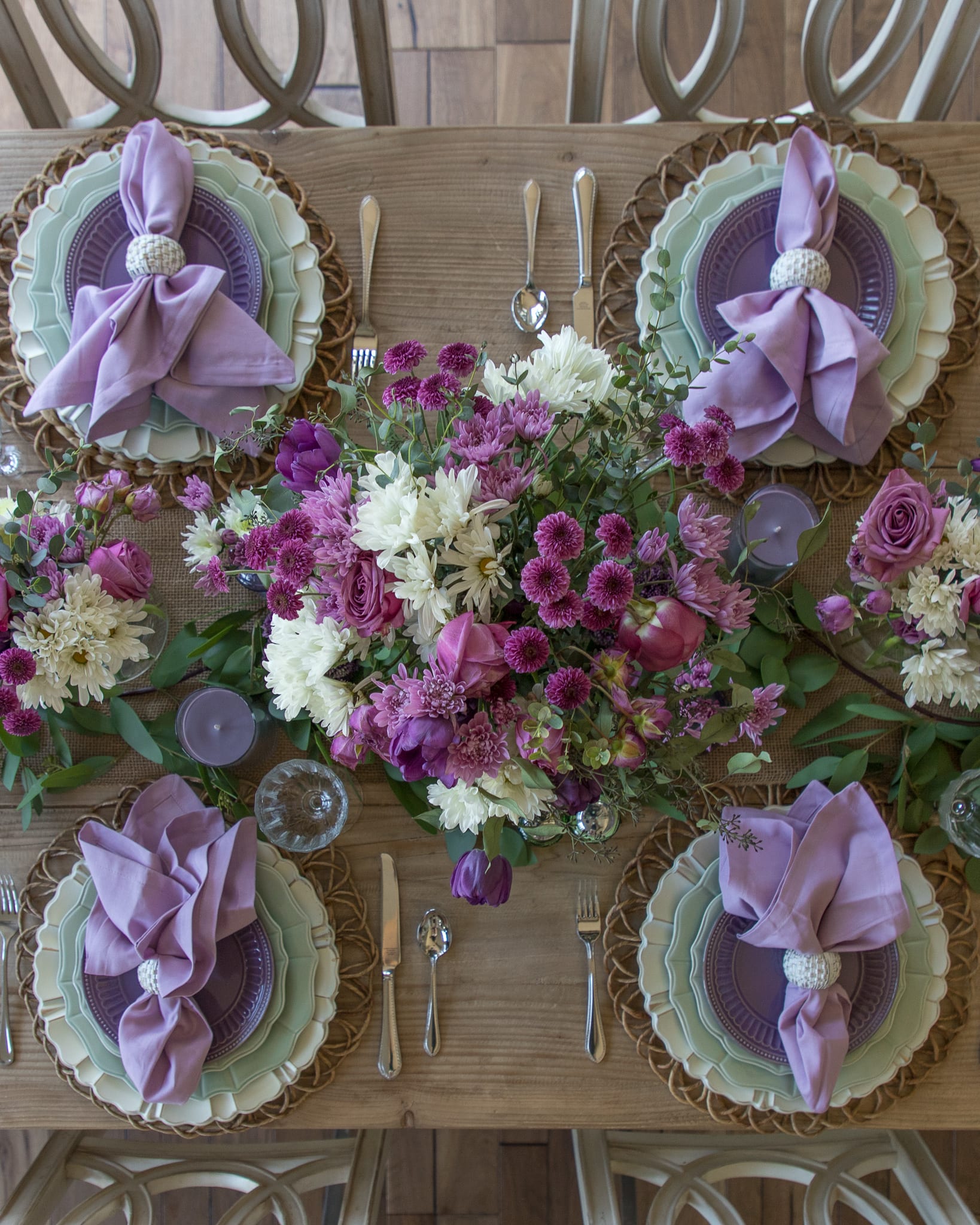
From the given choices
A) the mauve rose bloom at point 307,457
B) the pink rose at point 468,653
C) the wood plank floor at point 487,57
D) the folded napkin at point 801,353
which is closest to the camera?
the pink rose at point 468,653

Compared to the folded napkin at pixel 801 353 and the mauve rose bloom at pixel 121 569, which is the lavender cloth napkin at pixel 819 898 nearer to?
the folded napkin at pixel 801 353

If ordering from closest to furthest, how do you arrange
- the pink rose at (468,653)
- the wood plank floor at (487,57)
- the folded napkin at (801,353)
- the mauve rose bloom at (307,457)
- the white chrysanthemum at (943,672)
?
the pink rose at (468,653) < the mauve rose bloom at (307,457) < the white chrysanthemum at (943,672) < the folded napkin at (801,353) < the wood plank floor at (487,57)

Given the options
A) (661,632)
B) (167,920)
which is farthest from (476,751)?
(167,920)

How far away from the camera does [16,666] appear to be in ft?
2.34

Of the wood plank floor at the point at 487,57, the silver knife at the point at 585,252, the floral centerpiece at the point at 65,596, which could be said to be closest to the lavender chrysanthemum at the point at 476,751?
the floral centerpiece at the point at 65,596

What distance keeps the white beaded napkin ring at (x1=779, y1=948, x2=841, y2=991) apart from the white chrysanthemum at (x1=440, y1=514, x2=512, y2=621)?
519 millimetres

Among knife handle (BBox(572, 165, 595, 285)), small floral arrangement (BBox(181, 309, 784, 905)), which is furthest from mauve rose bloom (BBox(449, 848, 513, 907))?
knife handle (BBox(572, 165, 595, 285))

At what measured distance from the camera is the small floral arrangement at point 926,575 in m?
0.74

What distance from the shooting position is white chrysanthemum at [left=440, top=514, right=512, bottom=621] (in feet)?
1.87

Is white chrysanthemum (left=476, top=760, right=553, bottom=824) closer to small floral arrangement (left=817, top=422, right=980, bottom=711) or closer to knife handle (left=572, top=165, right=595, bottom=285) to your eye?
small floral arrangement (left=817, top=422, right=980, bottom=711)

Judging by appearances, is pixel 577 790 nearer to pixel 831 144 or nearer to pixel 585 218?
pixel 585 218

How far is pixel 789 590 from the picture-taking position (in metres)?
0.94

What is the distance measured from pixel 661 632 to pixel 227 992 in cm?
62

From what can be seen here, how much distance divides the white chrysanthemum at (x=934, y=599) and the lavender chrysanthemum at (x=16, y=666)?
736mm
